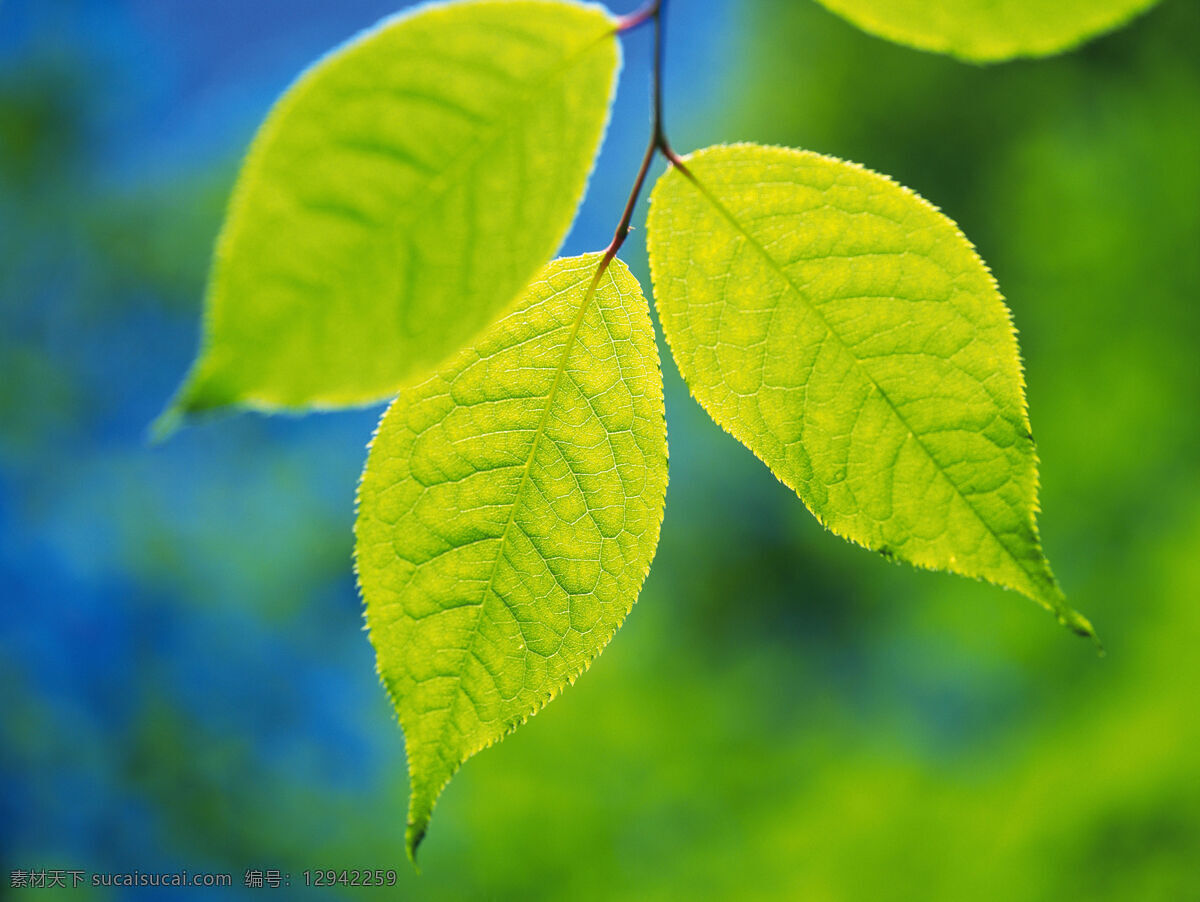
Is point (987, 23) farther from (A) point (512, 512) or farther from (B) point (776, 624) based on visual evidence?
(B) point (776, 624)

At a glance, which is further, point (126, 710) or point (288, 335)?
point (126, 710)

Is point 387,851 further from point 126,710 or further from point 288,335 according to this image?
point 288,335

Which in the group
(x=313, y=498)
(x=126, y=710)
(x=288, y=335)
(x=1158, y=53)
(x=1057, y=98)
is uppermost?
(x=288, y=335)

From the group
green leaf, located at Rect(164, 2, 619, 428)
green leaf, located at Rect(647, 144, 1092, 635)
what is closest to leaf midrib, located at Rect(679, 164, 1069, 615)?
green leaf, located at Rect(647, 144, 1092, 635)

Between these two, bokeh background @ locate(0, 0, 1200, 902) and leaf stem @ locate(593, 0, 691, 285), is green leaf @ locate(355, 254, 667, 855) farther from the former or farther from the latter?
bokeh background @ locate(0, 0, 1200, 902)

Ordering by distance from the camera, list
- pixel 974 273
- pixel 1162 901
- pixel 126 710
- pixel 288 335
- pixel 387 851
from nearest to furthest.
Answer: pixel 288 335
pixel 974 273
pixel 1162 901
pixel 387 851
pixel 126 710

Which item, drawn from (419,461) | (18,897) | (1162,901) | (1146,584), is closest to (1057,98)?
(1146,584)

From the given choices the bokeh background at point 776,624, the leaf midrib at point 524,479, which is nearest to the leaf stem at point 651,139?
the leaf midrib at point 524,479
